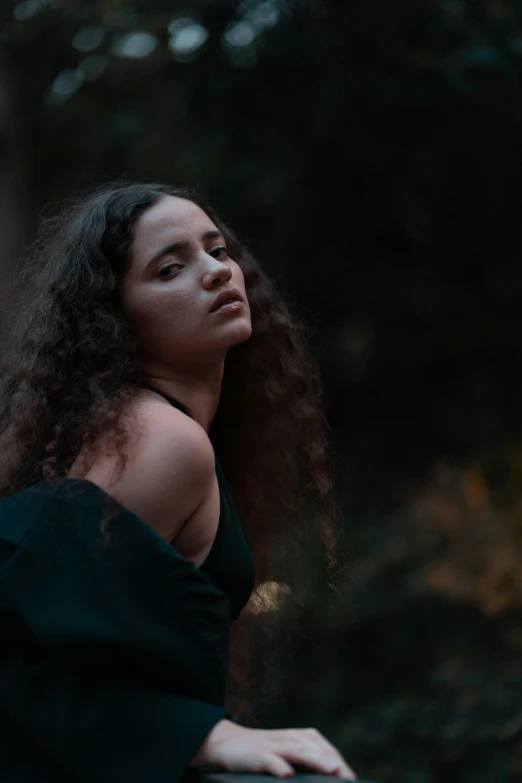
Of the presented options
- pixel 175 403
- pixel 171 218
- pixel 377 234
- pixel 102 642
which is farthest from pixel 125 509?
pixel 377 234

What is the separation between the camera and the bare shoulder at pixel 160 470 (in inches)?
63.2

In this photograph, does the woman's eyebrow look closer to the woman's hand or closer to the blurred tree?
the woman's hand

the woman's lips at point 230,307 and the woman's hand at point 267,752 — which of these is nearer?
the woman's hand at point 267,752

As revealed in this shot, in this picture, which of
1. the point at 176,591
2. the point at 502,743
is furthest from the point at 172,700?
the point at 502,743

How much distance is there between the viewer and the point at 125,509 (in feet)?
5.13

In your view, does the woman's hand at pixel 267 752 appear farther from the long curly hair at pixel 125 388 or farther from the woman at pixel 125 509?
the long curly hair at pixel 125 388

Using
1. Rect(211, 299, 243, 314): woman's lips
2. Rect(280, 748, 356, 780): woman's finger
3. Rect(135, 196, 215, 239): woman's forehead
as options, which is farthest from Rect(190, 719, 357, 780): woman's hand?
Rect(135, 196, 215, 239): woman's forehead

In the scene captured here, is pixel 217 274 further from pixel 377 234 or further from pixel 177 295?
pixel 377 234

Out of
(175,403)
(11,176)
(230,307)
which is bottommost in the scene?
(11,176)

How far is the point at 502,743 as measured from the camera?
3.82 meters

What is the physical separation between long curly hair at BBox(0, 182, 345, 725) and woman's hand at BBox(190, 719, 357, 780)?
439mm

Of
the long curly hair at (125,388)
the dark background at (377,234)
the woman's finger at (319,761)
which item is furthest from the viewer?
the dark background at (377,234)

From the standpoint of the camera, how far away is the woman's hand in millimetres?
1427

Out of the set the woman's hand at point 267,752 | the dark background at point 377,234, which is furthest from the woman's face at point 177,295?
the dark background at point 377,234
